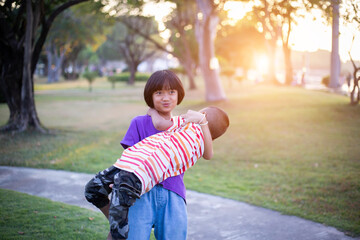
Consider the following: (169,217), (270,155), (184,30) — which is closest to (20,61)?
(270,155)

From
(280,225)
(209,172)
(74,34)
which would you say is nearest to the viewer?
(280,225)

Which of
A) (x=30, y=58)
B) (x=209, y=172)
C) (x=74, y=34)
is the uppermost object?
(x=74, y=34)

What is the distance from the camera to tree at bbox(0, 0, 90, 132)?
32.3 ft

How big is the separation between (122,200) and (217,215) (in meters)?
2.85

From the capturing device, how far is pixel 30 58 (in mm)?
9859

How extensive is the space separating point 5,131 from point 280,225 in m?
8.09

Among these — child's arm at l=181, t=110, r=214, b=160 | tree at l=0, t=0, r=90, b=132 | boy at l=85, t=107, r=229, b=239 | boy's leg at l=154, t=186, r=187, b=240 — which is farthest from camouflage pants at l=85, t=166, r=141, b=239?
tree at l=0, t=0, r=90, b=132

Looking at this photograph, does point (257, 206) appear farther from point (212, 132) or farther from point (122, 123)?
point (122, 123)

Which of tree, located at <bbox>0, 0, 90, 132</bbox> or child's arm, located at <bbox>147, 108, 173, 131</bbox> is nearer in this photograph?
child's arm, located at <bbox>147, 108, 173, 131</bbox>

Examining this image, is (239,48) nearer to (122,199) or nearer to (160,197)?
(160,197)

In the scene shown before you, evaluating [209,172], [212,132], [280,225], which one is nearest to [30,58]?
[209,172]

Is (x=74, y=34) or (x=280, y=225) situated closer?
(x=280, y=225)

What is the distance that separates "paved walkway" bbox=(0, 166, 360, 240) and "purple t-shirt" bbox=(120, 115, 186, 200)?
1.76 meters

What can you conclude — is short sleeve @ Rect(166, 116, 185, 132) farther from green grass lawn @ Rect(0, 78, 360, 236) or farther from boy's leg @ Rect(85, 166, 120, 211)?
green grass lawn @ Rect(0, 78, 360, 236)
